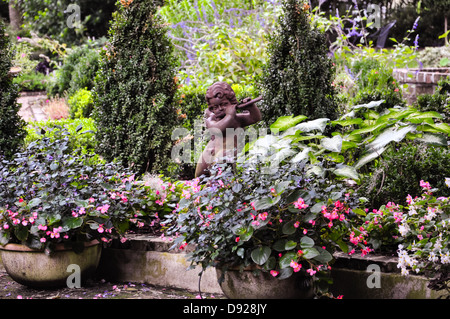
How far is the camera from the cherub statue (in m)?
3.88

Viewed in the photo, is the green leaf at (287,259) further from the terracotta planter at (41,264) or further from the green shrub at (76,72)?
the green shrub at (76,72)

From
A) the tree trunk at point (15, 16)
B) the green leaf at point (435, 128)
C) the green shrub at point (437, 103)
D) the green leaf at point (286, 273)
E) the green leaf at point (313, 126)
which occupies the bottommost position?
the green leaf at point (286, 273)

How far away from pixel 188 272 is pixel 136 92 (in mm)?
2099

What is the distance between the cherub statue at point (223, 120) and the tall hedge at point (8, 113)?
80.6 inches

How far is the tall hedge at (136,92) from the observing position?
4.78 m

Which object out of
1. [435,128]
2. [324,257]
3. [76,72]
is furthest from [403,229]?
[76,72]

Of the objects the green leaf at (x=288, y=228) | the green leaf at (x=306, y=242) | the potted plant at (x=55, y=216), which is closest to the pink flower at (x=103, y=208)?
the potted plant at (x=55, y=216)

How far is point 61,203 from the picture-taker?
3.06 m

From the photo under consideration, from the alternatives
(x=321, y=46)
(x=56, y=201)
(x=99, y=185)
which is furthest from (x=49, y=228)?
(x=321, y=46)

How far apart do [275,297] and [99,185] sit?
143 cm

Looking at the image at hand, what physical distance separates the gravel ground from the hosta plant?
0.30 m

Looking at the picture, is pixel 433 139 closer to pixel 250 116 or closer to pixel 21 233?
pixel 250 116

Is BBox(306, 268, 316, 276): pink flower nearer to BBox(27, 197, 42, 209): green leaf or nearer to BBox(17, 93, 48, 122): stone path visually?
BBox(27, 197, 42, 209): green leaf

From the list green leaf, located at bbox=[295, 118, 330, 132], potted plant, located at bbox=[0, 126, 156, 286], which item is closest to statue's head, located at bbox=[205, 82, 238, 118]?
green leaf, located at bbox=[295, 118, 330, 132]
